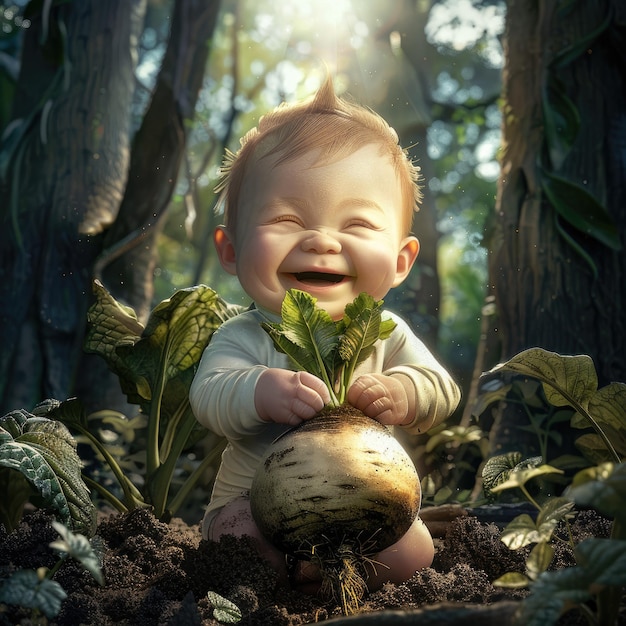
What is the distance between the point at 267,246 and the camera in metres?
1.88

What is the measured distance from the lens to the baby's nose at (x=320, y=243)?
186cm

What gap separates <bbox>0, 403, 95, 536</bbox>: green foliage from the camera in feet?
5.22

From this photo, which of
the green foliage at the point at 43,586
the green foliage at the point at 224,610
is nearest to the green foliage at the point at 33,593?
the green foliage at the point at 43,586

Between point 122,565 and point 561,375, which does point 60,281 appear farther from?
Answer: point 561,375

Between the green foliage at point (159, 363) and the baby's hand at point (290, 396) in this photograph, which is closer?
the baby's hand at point (290, 396)

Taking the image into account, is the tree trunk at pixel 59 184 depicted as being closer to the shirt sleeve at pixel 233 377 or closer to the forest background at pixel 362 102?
the forest background at pixel 362 102

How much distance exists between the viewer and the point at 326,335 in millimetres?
1719

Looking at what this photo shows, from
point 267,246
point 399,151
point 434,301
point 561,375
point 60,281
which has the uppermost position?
point 399,151

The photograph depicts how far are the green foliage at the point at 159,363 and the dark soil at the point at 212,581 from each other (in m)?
0.27

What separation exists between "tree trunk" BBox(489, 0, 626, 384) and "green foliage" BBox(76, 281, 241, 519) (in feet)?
3.71

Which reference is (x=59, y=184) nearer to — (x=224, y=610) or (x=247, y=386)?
(x=247, y=386)

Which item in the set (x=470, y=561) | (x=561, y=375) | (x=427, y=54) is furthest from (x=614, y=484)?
(x=427, y=54)

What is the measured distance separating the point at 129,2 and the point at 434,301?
95.1 inches

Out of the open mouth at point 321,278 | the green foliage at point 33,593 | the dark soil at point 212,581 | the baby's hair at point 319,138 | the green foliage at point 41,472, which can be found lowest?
the dark soil at point 212,581
